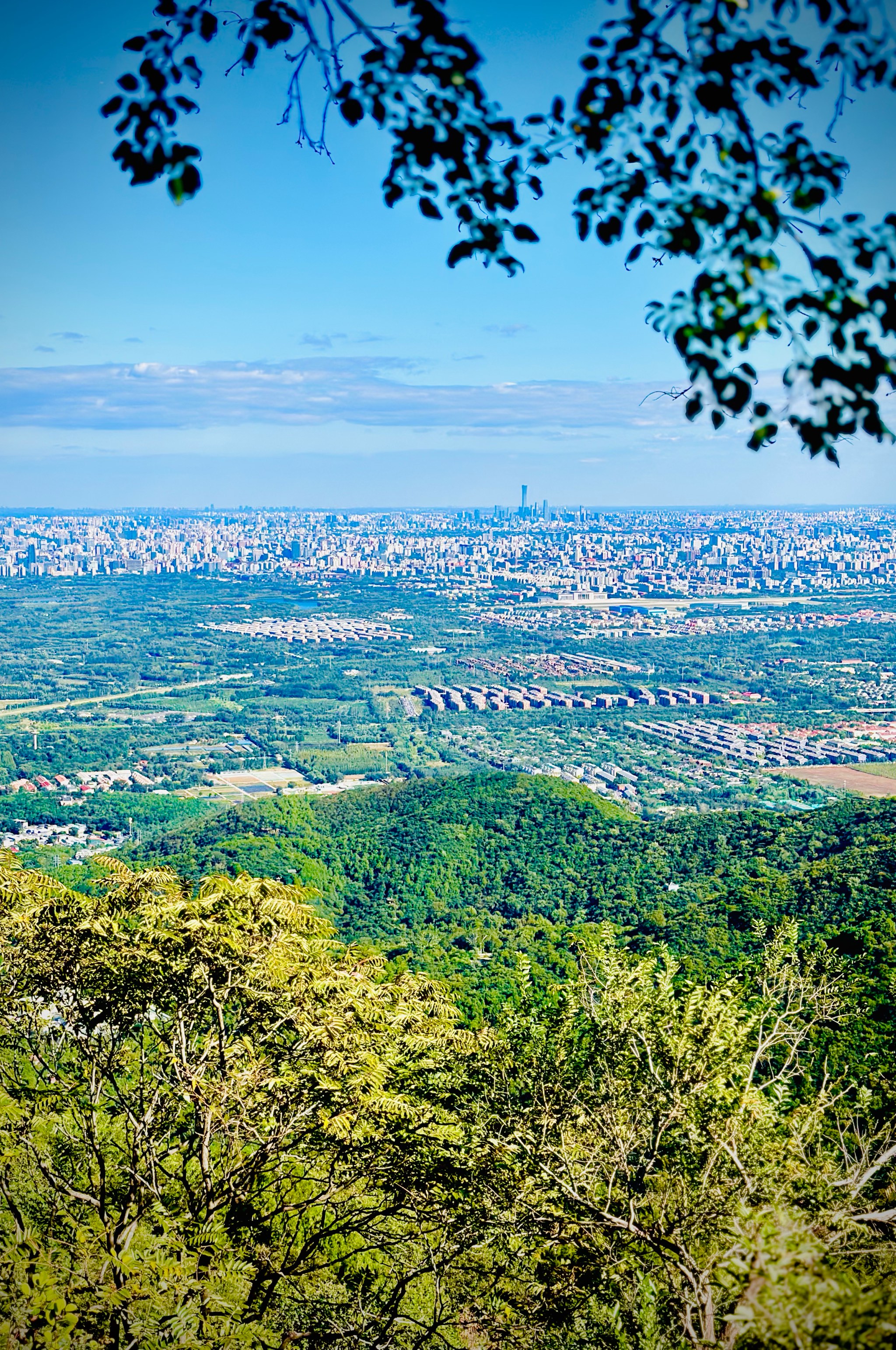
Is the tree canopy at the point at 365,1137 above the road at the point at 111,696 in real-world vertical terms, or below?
above

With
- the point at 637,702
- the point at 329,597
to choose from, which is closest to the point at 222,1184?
the point at 637,702

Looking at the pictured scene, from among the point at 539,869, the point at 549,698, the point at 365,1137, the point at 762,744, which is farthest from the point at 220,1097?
the point at 549,698

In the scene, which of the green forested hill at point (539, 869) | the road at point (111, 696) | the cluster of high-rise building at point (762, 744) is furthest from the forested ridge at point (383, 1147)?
the road at point (111, 696)

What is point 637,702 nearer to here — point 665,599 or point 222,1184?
point 665,599

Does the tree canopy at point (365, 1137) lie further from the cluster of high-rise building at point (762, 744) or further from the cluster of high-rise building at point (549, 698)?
the cluster of high-rise building at point (549, 698)

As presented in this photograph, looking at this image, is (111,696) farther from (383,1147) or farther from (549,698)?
(383,1147)
